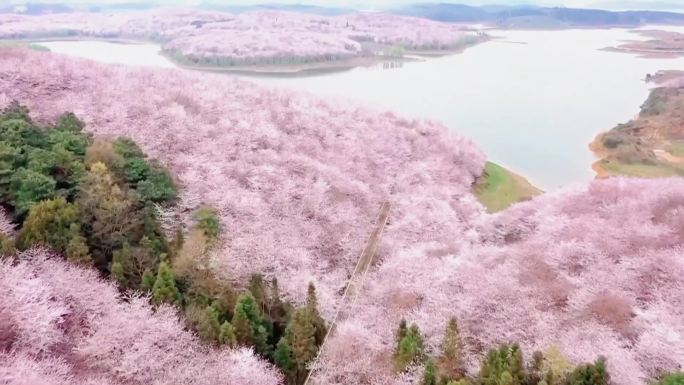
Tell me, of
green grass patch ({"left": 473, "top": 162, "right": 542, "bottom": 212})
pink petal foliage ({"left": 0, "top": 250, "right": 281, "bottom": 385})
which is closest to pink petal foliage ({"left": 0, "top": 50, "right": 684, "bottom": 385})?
pink petal foliage ({"left": 0, "top": 250, "right": 281, "bottom": 385})

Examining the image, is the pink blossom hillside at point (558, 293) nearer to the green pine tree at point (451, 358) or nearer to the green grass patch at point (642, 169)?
the green pine tree at point (451, 358)

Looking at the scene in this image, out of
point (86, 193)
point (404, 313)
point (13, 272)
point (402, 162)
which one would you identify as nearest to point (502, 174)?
point (402, 162)

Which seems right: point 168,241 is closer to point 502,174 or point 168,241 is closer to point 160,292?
point 160,292

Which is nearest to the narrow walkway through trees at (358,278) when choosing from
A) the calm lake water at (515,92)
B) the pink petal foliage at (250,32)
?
the calm lake water at (515,92)

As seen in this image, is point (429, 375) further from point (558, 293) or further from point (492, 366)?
point (558, 293)

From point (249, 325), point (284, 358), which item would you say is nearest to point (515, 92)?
point (284, 358)

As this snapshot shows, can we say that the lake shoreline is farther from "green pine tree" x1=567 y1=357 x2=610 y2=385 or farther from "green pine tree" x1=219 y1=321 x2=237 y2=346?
"green pine tree" x1=567 y1=357 x2=610 y2=385

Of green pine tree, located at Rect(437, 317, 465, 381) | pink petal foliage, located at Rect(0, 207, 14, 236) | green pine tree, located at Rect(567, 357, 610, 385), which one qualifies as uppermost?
pink petal foliage, located at Rect(0, 207, 14, 236)
